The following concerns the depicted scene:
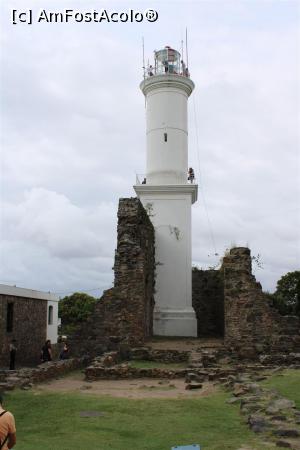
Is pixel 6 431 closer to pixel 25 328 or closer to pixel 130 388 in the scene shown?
pixel 130 388

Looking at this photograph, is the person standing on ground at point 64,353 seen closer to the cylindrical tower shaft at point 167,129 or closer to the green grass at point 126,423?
the green grass at point 126,423

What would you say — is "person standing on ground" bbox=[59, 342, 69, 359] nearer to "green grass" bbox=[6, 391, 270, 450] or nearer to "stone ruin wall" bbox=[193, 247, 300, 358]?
"stone ruin wall" bbox=[193, 247, 300, 358]

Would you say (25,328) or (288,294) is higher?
(288,294)

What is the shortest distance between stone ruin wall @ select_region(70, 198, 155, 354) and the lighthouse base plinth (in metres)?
2.74

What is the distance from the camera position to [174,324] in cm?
2302

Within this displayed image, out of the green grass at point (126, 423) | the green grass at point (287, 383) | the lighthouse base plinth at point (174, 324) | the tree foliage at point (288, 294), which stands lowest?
the green grass at point (126, 423)

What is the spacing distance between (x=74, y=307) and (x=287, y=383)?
36.0 m

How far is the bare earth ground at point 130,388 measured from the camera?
38.4ft

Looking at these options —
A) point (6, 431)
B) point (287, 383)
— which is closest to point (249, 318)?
point (287, 383)

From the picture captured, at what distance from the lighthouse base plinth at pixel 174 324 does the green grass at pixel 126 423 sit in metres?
11.7

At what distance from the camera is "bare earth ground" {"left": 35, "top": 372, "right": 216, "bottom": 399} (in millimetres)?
11703

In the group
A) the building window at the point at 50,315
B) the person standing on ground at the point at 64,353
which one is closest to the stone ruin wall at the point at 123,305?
the person standing on ground at the point at 64,353

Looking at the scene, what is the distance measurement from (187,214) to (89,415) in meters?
15.6

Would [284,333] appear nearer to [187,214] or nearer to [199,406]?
[187,214]
